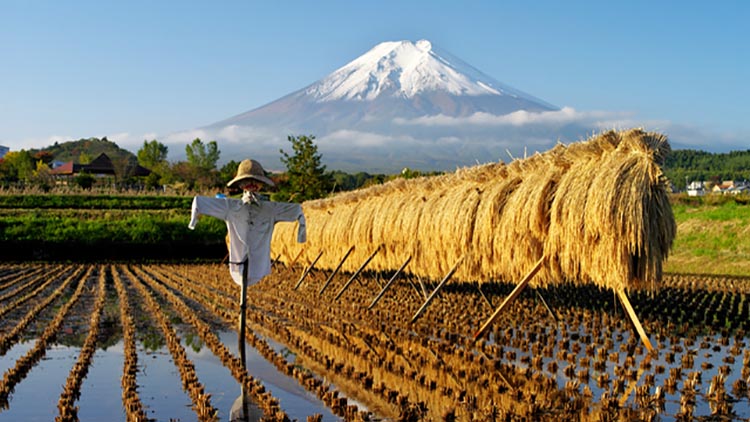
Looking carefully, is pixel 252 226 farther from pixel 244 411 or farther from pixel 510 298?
pixel 510 298

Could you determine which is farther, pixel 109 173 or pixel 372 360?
pixel 109 173

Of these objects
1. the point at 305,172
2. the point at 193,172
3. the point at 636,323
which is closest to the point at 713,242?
the point at 636,323

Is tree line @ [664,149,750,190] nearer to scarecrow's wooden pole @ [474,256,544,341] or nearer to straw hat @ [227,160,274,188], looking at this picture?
scarecrow's wooden pole @ [474,256,544,341]

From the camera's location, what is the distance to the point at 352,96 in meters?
116

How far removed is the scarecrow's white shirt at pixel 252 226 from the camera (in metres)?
8.16

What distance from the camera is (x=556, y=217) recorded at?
9.73 m

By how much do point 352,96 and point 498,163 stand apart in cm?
10483

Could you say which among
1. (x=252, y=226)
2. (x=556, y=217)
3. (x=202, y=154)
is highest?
(x=202, y=154)

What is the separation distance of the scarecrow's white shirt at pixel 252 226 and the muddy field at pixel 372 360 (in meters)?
1.10

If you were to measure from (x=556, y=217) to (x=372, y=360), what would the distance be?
306 cm

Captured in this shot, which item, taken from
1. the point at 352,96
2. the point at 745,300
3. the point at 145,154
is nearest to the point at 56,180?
the point at 145,154

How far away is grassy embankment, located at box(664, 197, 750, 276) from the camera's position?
27.7 m

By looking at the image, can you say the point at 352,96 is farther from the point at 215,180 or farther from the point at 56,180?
the point at 56,180

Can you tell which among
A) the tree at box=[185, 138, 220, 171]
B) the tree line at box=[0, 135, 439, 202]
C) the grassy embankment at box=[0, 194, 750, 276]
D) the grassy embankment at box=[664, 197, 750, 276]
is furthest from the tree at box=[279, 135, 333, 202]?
the tree at box=[185, 138, 220, 171]
